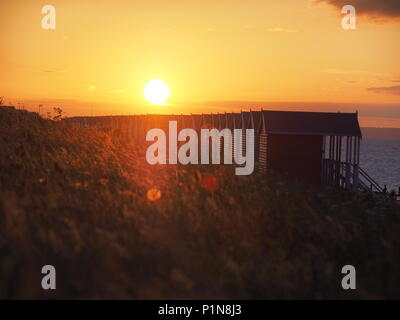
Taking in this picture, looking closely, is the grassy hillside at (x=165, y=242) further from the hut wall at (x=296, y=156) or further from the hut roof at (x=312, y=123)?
the hut roof at (x=312, y=123)

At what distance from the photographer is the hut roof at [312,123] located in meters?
26.4

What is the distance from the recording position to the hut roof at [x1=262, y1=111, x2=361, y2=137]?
Answer: 86.6 feet

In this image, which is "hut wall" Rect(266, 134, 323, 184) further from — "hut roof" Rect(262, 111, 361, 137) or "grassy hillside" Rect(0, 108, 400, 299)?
"grassy hillside" Rect(0, 108, 400, 299)

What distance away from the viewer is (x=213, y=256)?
8.89 metres

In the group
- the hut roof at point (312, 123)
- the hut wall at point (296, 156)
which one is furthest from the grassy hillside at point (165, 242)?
the hut roof at point (312, 123)

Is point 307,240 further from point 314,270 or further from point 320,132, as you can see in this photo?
point 320,132

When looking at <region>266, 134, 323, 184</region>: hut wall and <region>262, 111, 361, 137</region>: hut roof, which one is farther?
<region>262, 111, 361, 137</region>: hut roof

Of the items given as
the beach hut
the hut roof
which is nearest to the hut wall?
the beach hut

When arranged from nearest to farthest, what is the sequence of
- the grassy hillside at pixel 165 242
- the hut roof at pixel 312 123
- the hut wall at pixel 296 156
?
the grassy hillside at pixel 165 242
the hut wall at pixel 296 156
the hut roof at pixel 312 123

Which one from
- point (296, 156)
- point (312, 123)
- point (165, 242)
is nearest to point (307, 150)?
point (296, 156)

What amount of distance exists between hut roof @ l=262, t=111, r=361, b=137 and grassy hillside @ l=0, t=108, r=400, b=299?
12310 mm

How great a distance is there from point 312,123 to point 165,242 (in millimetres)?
19844

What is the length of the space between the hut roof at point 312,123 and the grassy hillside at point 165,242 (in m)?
12.3
